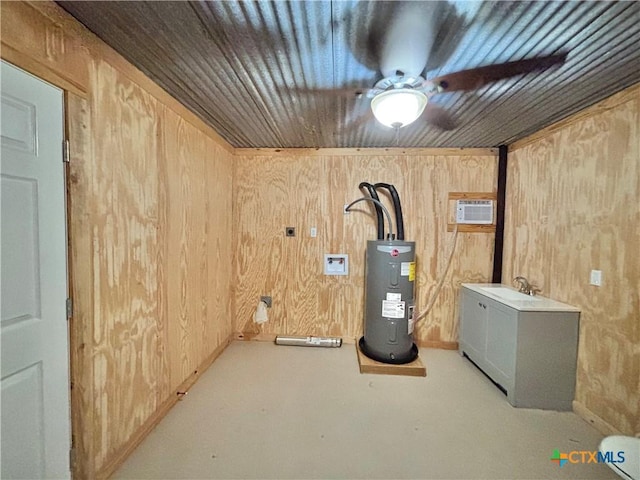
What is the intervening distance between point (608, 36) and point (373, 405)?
2.61 m

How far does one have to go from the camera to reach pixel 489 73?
1.65 m

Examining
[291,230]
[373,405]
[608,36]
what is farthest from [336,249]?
[608,36]

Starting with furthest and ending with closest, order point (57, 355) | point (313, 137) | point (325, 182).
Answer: point (325, 182) → point (313, 137) → point (57, 355)

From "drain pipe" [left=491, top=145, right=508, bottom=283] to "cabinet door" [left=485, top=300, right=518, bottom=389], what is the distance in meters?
0.75

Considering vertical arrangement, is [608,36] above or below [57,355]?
above

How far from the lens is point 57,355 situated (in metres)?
1.29

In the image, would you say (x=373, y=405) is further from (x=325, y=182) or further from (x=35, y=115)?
(x=35, y=115)

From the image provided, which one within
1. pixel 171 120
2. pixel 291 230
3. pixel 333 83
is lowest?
pixel 291 230

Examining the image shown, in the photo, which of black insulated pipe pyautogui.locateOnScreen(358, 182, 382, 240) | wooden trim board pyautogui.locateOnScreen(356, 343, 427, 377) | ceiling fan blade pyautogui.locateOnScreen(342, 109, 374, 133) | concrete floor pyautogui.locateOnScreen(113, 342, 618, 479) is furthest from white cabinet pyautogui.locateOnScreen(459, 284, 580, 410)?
ceiling fan blade pyautogui.locateOnScreen(342, 109, 374, 133)

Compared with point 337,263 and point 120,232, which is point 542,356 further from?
point 120,232

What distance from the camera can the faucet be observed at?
2.65 metres

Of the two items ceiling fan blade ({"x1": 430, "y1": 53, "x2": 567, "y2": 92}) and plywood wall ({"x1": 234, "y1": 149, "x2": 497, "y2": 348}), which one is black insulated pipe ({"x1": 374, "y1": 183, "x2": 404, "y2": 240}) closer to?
plywood wall ({"x1": 234, "y1": 149, "x2": 497, "y2": 348})

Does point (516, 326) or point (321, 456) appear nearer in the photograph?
point (321, 456)

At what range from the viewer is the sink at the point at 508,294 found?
2.50 m
